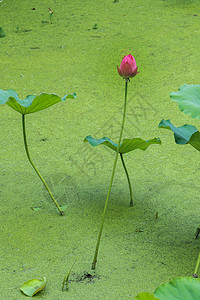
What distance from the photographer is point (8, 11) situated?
156 inches

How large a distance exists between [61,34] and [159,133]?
154cm

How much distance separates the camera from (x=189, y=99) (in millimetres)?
1303

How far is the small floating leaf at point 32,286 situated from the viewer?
3.99ft

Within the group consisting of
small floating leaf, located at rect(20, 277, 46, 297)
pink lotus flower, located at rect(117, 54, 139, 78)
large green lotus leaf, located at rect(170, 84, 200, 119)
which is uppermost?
pink lotus flower, located at rect(117, 54, 139, 78)

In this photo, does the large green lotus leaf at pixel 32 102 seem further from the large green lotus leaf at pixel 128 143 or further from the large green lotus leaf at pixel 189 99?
the large green lotus leaf at pixel 189 99

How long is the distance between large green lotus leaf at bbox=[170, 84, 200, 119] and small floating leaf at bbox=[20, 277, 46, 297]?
0.61 m

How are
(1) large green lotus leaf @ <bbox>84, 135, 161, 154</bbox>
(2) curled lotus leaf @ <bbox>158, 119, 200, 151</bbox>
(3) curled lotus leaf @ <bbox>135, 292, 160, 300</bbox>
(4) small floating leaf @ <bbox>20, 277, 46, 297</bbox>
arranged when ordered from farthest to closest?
(1) large green lotus leaf @ <bbox>84, 135, 161, 154</bbox> → (2) curled lotus leaf @ <bbox>158, 119, 200, 151</bbox> → (4) small floating leaf @ <bbox>20, 277, 46, 297</bbox> → (3) curled lotus leaf @ <bbox>135, 292, 160, 300</bbox>

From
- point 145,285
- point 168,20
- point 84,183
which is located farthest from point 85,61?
point 145,285

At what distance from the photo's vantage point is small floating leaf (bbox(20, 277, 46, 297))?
1.22m

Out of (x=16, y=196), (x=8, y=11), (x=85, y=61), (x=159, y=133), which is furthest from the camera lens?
(x=8, y=11)

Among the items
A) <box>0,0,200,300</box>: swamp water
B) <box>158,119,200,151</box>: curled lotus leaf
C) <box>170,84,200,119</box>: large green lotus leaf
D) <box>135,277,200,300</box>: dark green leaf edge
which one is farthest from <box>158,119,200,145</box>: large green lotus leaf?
<box>135,277,200,300</box>: dark green leaf edge

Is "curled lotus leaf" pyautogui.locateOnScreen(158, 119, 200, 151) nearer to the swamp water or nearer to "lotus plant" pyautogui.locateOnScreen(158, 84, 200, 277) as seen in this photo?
"lotus plant" pyautogui.locateOnScreen(158, 84, 200, 277)

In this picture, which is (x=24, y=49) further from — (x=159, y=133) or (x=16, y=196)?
(x=16, y=196)

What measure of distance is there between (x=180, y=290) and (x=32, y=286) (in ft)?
1.56
